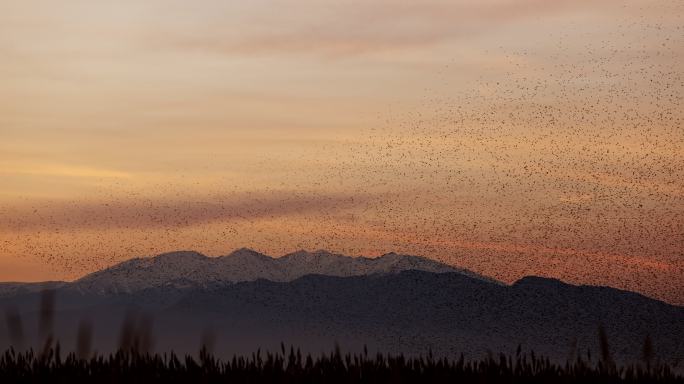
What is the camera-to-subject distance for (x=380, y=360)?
50.0 feet

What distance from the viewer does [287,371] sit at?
13828 millimetres

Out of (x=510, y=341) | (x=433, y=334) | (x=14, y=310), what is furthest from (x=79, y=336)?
(x=510, y=341)

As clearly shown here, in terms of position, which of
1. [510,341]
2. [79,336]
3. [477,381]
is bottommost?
[510,341]

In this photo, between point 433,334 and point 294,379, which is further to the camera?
point 433,334

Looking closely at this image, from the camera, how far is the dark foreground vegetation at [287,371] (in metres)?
13.6

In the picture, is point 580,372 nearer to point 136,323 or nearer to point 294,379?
point 294,379

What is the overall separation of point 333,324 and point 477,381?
18654 cm

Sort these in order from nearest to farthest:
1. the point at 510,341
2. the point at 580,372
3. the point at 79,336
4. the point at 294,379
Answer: the point at 79,336 < the point at 294,379 < the point at 580,372 < the point at 510,341

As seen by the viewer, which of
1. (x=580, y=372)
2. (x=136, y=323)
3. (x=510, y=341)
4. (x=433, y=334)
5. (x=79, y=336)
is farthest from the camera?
(x=510, y=341)

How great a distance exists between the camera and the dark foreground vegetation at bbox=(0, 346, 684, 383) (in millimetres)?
13617

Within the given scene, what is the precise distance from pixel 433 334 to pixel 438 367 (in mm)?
164560

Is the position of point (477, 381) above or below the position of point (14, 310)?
below

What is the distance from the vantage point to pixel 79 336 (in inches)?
408

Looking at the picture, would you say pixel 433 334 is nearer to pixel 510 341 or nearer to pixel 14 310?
pixel 510 341
